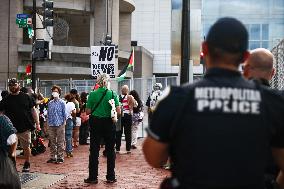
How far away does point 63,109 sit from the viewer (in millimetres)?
12594

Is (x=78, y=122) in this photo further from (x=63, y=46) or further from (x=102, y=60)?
(x=63, y=46)

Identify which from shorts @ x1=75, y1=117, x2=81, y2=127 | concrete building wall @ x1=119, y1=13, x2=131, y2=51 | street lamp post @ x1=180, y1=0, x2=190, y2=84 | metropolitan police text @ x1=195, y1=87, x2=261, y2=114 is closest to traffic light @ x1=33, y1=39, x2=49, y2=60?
shorts @ x1=75, y1=117, x2=81, y2=127

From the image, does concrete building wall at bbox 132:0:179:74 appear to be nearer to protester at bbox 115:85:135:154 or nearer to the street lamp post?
protester at bbox 115:85:135:154

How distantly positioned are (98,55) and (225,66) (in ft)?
38.5

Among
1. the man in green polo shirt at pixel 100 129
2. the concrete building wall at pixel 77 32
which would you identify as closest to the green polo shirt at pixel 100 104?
the man in green polo shirt at pixel 100 129

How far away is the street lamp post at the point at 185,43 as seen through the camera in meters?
8.90

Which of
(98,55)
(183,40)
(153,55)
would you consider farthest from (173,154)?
(153,55)

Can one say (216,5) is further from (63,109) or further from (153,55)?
(63,109)

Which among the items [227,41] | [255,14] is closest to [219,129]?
[227,41]

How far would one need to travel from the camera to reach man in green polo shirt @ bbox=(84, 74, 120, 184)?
9555mm

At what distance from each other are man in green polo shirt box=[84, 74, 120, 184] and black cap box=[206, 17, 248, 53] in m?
6.87

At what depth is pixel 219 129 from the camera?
8.88ft

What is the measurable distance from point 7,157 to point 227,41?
12.8 ft

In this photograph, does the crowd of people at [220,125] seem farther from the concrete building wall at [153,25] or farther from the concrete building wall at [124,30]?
the concrete building wall at [153,25]
